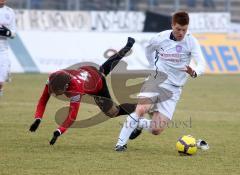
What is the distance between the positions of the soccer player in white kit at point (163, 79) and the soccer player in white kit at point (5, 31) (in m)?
4.83

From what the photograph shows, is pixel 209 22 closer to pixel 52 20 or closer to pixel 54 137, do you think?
pixel 52 20

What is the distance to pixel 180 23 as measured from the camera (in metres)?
10.8

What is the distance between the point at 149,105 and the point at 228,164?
6.18ft

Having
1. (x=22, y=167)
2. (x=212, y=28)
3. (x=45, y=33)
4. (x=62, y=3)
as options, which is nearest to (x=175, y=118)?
(x=22, y=167)

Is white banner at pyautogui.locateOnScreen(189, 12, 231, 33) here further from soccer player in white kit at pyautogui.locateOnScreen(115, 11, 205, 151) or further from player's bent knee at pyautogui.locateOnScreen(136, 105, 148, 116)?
player's bent knee at pyautogui.locateOnScreen(136, 105, 148, 116)

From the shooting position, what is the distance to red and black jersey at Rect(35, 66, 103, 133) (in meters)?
11.3

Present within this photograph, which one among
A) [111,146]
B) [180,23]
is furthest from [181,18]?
[111,146]

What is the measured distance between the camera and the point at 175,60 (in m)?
11.2

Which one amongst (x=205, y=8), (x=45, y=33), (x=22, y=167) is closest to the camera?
(x=22, y=167)

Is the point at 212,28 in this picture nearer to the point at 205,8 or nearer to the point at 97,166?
the point at 205,8

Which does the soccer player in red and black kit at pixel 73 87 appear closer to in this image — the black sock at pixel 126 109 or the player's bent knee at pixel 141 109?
the black sock at pixel 126 109

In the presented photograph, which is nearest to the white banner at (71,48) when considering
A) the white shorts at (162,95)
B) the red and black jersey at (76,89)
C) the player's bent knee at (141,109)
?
the red and black jersey at (76,89)

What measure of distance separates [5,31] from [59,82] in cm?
451

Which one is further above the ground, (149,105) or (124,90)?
(149,105)
